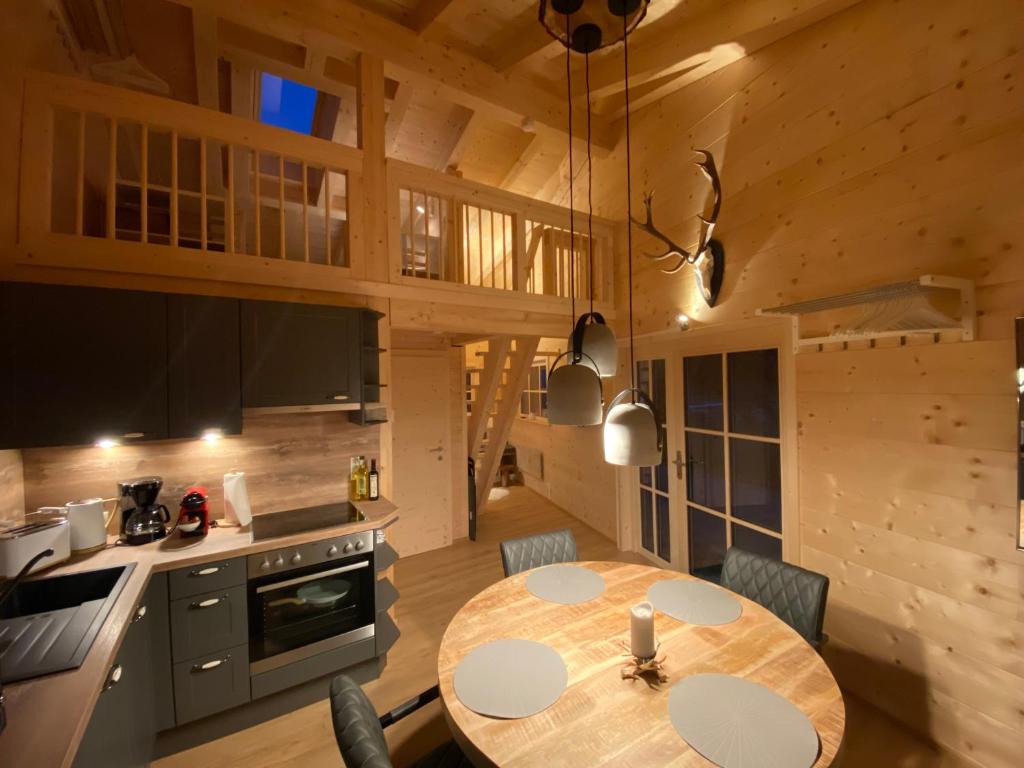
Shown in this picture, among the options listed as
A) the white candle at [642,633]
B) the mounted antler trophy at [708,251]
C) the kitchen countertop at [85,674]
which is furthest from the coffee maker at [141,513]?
the mounted antler trophy at [708,251]

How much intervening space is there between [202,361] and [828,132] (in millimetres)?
3587

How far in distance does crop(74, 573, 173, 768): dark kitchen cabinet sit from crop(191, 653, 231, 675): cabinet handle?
10cm

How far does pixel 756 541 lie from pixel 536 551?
5.25 feet

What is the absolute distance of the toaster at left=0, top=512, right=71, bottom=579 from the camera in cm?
162

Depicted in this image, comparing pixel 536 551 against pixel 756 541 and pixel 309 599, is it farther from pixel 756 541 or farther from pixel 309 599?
pixel 756 541

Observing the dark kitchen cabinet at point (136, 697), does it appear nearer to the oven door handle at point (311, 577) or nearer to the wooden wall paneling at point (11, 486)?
the oven door handle at point (311, 577)

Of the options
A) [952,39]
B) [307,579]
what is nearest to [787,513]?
[952,39]

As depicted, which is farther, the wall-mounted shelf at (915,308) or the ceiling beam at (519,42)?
the ceiling beam at (519,42)

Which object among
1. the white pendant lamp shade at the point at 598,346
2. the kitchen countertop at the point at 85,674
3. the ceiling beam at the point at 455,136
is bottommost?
the kitchen countertop at the point at 85,674

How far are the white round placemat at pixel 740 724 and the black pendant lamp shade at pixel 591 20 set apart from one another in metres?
2.24

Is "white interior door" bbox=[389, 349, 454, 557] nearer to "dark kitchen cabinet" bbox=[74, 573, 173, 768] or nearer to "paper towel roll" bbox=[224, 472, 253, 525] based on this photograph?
"paper towel roll" bbox=[224, 472, 253, 525]

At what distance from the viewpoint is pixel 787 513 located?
2598 millimetres

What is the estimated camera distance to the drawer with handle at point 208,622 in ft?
6.33

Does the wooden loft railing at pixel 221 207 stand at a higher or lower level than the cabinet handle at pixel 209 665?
higher
